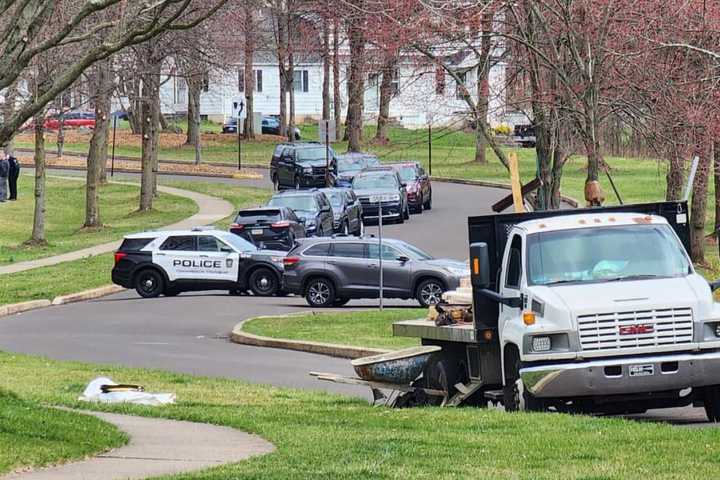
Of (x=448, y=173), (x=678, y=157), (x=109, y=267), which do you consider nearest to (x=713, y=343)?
(x=678, y=157)

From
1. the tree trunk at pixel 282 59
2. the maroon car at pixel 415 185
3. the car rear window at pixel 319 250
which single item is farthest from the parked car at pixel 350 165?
the car rear window at pixel 319 250

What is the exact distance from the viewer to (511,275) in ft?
46.9

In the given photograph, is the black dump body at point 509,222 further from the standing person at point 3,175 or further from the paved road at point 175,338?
the standing person at point 3,175

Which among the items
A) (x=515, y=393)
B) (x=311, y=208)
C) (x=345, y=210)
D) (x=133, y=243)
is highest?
(x=311, y=208)

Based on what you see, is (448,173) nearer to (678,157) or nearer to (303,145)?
(303,145)

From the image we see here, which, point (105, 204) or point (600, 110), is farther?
point (105, 204)

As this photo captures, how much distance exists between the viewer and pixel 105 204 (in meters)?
58.4

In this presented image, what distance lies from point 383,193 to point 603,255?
35.1 metres

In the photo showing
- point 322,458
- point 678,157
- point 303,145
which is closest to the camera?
point 322,458

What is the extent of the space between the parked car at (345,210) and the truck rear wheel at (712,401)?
29.6 metres

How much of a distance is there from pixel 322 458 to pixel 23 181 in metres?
60.4

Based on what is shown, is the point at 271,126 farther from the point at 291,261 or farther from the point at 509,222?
the point at 509,222

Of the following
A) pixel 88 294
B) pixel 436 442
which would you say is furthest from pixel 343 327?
pixel 436 442

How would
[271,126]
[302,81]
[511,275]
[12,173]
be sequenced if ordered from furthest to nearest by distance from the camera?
1. [302,81]
2. [271,126]
3. [12,173]
4. [511,275]
